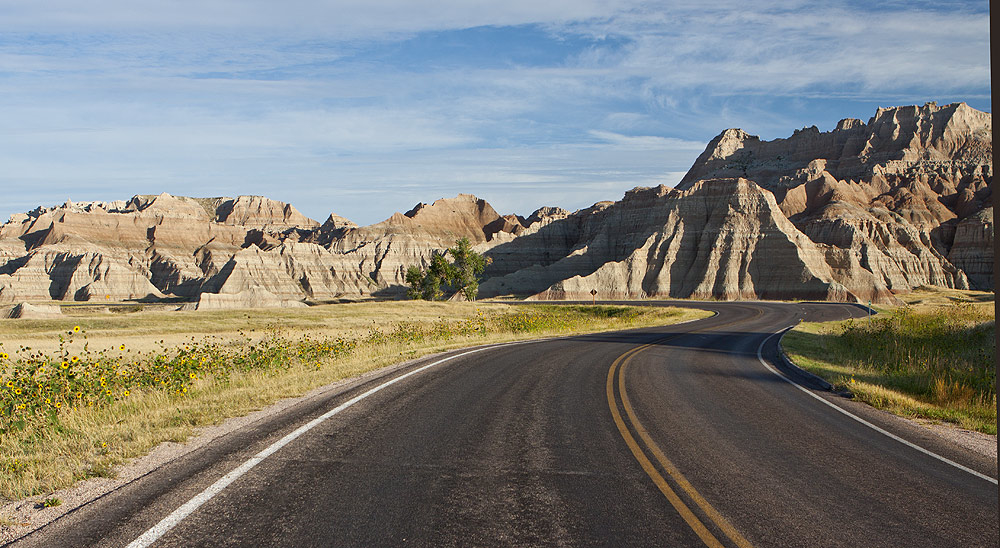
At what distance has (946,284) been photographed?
101438 millimetres

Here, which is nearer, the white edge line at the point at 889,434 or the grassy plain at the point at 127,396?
the grassy plain at the point at 127,396

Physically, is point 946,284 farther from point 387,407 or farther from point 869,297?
point 387,407

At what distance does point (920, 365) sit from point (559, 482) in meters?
14.3

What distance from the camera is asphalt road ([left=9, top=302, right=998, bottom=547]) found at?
4828 mm

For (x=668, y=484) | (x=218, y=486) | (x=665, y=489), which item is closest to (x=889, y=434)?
(x=668, y=484)

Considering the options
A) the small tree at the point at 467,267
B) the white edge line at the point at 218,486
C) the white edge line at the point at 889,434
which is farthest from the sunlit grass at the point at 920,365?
the small tree at the point at 467,267

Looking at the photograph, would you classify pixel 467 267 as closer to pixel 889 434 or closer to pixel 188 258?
pixel 889 434

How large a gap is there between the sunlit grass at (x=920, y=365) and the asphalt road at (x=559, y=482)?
53.6 inches

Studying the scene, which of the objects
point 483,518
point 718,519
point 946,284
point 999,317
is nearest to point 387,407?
point 483,518

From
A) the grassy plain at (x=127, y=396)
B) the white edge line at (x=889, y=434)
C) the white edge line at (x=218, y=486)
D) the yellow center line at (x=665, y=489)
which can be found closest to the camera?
the white edge line at (x=218, y=486)

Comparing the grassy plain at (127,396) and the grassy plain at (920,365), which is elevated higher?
the grassy plain at (127,396)

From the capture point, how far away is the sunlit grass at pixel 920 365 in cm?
1105

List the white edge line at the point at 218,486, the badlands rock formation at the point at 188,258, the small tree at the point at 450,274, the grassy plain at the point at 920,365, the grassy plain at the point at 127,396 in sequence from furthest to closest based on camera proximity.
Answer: the badlands rock formation at the point at 188,258 → the small tree at the point at 450,274 → the grassy plain at the point at 920,365 → the grassy plain at the point at 127,396 → the white edge line at the point at 218,486

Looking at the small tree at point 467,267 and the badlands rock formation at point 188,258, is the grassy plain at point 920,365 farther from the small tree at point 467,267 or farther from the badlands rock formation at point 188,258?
the badlands rock formation at point 188,258
